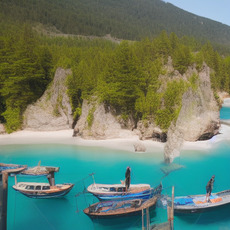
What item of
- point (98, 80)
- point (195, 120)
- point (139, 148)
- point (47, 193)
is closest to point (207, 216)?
point (47, 193)

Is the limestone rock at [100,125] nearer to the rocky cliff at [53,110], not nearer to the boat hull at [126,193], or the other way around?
the rocky cliff at [53,110]

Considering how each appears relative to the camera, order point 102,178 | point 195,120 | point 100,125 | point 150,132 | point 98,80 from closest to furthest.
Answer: point 102,178 < point 195,120 < point 150,132 < point 100,125 < point 98,80

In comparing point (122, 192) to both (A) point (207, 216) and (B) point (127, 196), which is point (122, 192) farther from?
(A) point (207, 216)

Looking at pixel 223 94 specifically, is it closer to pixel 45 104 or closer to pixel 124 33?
pixel 45 104

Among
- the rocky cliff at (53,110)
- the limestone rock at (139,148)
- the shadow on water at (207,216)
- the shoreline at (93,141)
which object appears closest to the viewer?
the shadow on water at (207,216)

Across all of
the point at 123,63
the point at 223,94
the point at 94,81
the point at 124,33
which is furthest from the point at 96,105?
the point at 124,33

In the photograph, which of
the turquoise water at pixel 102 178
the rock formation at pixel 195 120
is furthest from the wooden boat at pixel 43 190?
the rock formation at pixel 195 120
